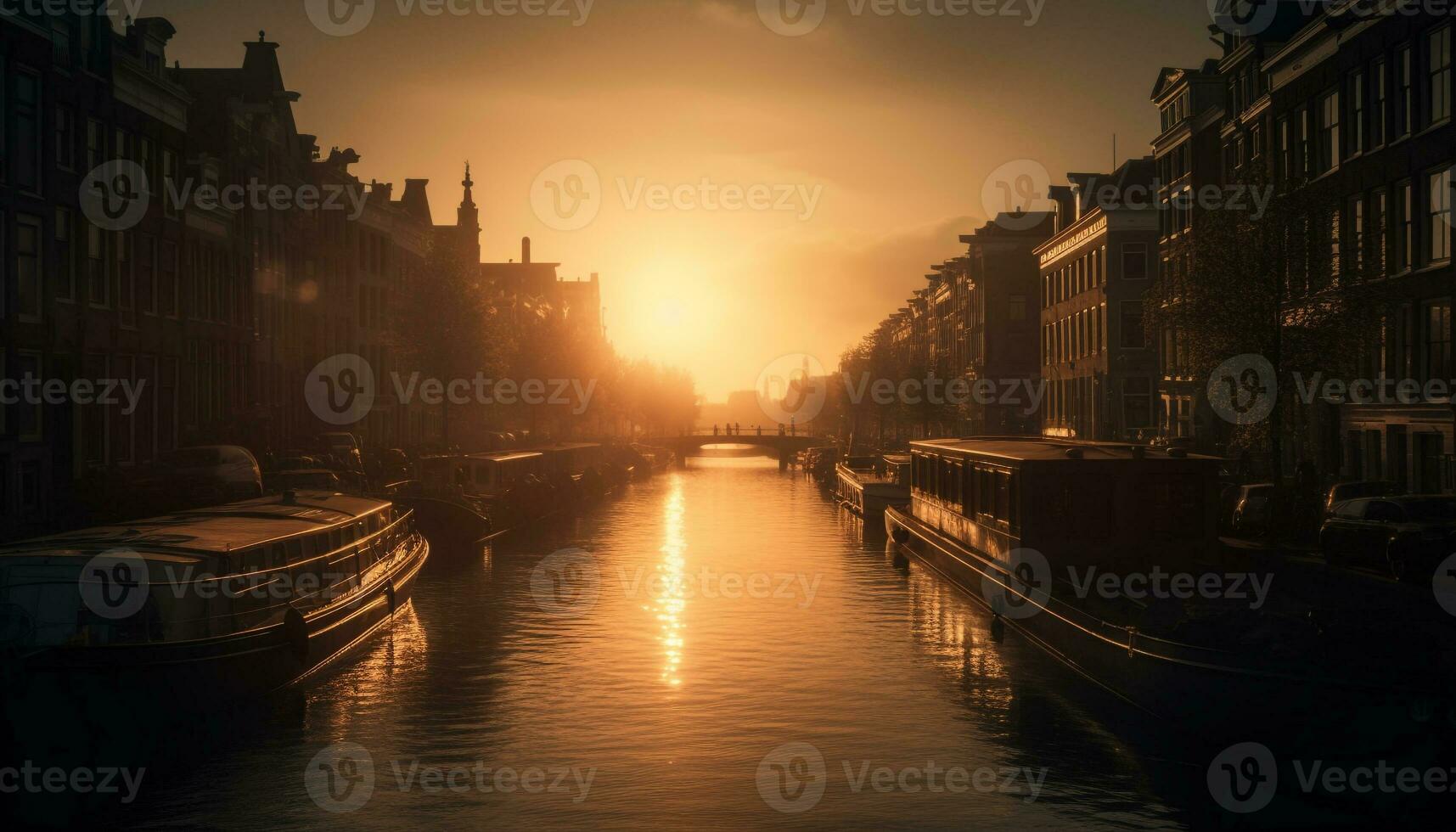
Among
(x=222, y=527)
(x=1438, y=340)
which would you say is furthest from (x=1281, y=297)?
(x=222, y=527)

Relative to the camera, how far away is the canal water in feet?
53.3

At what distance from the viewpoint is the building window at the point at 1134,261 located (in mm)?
75125

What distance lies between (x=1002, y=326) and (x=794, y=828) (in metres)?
94.9

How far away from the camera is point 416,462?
188ft

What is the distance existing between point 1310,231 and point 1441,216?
408 centimetres

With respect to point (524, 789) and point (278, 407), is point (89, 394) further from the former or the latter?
point (524, 789)

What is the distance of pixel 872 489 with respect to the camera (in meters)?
59.8

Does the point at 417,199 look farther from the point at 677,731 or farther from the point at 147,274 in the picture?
the point at 677,731

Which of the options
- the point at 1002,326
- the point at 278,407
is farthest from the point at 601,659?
the point at 1002,326

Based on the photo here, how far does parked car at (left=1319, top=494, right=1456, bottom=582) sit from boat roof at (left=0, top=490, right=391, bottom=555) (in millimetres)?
21615

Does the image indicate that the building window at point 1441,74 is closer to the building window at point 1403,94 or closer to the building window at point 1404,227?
the building window at point 1403,94

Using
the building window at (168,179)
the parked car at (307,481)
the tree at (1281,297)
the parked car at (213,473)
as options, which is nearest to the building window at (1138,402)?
the tree at (1281,297)

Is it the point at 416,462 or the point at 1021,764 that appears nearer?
the point at 1021,764

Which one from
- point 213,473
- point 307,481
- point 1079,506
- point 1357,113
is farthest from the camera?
point 307,481
